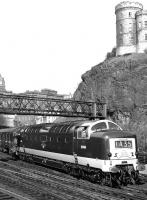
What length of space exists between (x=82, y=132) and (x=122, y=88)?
174ft

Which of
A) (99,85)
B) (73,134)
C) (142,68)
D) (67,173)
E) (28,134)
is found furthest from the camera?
(99,85)

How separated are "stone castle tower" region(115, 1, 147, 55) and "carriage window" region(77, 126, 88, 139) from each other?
2943 inches

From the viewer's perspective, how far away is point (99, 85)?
8038cm

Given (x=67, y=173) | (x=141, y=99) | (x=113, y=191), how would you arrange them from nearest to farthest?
(x=113, y=191) < (x=67, y=173) < (x=141, y=99)

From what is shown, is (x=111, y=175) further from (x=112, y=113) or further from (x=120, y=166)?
(x=112, y=113)

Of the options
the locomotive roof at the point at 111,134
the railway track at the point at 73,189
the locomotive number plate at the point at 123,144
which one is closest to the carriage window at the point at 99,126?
the locomotive roof at the point at 111,134

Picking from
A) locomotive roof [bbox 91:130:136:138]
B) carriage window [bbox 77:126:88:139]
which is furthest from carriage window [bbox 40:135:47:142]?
locomotive roof [bbox 91:130:136:138]

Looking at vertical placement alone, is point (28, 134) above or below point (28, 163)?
above

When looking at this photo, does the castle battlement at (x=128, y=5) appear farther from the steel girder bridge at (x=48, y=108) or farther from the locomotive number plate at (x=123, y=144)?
the locomotive number plate at (x=123, y=144)

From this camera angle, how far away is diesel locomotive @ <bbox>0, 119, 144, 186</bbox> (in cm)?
1909

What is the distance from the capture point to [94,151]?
65.2 feet

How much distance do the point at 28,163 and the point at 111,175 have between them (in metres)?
14.5

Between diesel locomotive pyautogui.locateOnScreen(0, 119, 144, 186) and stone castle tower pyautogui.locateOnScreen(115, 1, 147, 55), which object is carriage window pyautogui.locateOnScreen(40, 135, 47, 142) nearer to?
diesel locomotive pyautogui.locateOnScreen(0, 119, 144, 186)

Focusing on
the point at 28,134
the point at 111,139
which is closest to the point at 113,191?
the point at 111,139
